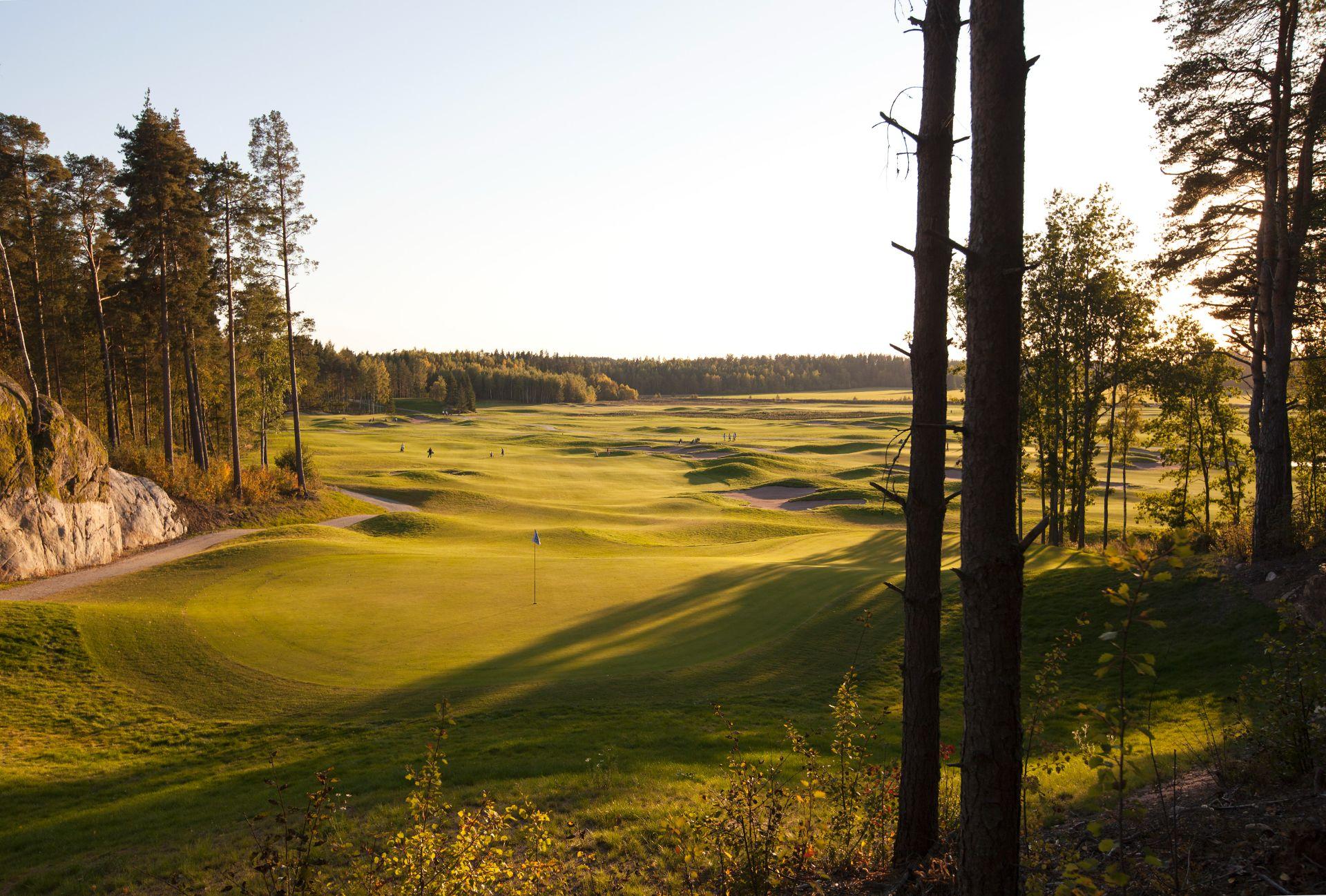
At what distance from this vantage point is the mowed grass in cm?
915

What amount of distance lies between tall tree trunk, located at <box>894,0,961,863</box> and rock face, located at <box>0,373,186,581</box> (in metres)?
24.5

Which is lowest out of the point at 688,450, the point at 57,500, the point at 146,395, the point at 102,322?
the point at 688,450

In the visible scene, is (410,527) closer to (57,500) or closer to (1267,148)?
(57,500)

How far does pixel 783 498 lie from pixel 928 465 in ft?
133

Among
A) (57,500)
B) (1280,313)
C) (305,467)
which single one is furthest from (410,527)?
(1280,313)

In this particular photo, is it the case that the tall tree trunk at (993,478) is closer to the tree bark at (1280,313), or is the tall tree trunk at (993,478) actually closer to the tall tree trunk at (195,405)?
the tree bark at (1280,313)

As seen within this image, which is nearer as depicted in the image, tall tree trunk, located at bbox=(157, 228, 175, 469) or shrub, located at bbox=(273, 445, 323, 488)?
tall tree trunk, located at bbox=(157, 228, 175, 469)

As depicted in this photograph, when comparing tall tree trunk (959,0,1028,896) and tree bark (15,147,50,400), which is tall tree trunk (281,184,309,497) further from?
tall tree trunk (959,0,1028,896)

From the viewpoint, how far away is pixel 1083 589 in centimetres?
1694

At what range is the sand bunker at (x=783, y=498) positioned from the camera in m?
43.6

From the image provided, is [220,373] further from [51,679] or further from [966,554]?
[966,554]

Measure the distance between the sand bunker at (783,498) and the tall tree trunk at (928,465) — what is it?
118 ft

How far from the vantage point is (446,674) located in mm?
13844

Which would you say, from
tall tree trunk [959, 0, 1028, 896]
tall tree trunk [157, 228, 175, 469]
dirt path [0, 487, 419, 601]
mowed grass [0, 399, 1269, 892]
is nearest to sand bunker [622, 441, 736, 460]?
dirt path [0, 487, 419, 601]
